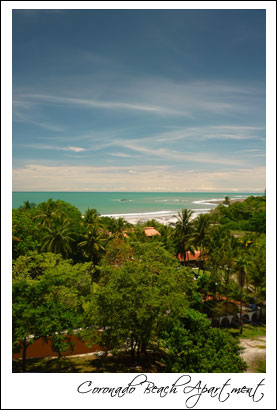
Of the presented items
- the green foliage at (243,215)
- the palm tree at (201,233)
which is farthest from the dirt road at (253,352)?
the green foliage at (243,215)

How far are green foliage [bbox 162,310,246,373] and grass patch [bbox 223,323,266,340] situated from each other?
418 inches

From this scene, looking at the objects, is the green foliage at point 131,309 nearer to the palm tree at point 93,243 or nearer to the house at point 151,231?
the palm tree at point 93,243

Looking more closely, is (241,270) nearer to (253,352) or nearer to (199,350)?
(253,352)

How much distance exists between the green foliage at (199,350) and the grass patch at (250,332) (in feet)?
34.8

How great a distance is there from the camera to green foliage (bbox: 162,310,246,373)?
8945 mm

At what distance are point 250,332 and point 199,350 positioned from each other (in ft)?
44.6

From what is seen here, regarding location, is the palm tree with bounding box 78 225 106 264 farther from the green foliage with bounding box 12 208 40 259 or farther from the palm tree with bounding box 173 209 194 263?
the palm tree with bounding box 173 209 194 263

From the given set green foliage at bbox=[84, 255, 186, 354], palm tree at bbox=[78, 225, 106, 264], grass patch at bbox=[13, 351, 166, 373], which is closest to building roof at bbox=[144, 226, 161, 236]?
palm tree at bbox=[78, 225, 106, 264]

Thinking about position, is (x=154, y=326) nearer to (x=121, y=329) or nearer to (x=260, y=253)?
(x=121, y=329)

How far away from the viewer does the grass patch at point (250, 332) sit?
1939cm

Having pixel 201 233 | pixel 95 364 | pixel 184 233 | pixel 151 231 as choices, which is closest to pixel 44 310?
pixel 95 364

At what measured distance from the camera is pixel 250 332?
2017cm

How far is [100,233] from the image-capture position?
98.0 ft

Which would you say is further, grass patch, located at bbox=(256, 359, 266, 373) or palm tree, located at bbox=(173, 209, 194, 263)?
palm tree, located at bbox=(173, 209, 194, 263)
